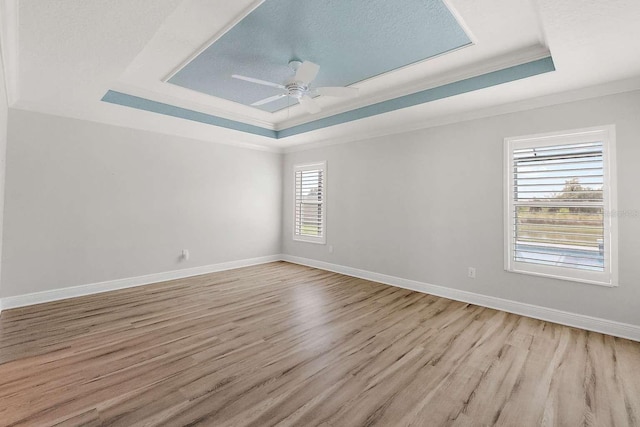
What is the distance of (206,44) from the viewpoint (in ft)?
8.92

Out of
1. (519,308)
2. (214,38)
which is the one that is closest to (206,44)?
(214,38)

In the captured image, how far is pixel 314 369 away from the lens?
84.7 inches

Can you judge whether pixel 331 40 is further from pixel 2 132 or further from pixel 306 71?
pixel 2 132

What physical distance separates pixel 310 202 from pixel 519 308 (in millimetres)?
3796

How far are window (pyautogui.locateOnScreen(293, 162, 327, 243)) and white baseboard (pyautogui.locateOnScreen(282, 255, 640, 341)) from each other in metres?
1.11

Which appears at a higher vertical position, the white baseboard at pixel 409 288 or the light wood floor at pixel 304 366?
the white baseboard at pixel 409 288

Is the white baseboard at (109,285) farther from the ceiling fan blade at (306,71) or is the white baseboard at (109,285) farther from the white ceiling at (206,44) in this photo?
the ceiling fan blade at (306,71)

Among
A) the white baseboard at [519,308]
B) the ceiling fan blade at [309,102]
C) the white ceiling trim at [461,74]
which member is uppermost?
the white ceiling trim at [461,74]

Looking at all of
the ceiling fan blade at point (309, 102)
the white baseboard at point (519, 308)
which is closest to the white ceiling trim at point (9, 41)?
the ceiling fan blade at point (309, 102)

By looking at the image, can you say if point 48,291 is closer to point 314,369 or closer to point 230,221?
point 230,221

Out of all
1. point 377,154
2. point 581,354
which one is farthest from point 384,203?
point 581,354

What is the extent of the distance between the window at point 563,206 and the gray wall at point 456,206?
9cm

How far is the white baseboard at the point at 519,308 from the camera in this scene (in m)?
2.79

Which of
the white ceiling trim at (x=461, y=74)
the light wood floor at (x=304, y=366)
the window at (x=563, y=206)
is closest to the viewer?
the light wood floor at (x=304, y=366)
